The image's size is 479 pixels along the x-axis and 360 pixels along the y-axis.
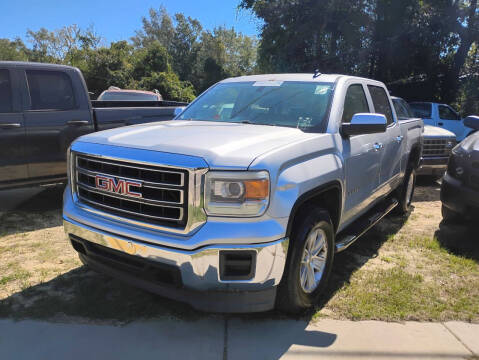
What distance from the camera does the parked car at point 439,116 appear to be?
1230 centimetres

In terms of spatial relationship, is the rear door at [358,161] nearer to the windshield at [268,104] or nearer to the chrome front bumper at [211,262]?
the windshield at [268,104]

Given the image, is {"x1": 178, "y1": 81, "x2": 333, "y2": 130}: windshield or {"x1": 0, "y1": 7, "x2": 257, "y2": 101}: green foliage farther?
{"x1": 0, "y1": 7, "x2": 257, "y2": 101}: green foliage

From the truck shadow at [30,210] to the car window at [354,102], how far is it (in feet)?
12.7

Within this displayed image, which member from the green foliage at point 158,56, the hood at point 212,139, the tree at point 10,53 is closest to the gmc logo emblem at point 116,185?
the hood at point 212,139

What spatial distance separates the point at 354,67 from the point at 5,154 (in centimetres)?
1654

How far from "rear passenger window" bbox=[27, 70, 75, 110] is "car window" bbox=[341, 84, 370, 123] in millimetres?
3794

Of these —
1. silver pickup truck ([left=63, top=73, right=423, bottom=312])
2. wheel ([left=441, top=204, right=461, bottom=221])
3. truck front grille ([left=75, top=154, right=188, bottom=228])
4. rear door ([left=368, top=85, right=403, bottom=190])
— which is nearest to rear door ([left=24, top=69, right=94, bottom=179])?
silver pickup truck ([left=63, top=73, right=423, bottom=312])

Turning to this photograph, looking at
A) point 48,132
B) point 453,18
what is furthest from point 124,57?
point 48,132

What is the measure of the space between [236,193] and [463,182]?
12.0 ft

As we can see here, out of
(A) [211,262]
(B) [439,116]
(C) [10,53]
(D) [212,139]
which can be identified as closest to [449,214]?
(D) [212,139]

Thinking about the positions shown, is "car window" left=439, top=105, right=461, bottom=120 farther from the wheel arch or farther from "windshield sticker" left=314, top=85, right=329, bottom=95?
the wheel arch

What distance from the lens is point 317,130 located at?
130 inches

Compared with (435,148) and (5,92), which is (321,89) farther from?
(435,148)

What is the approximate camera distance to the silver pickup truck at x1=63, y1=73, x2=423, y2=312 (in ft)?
7.98
